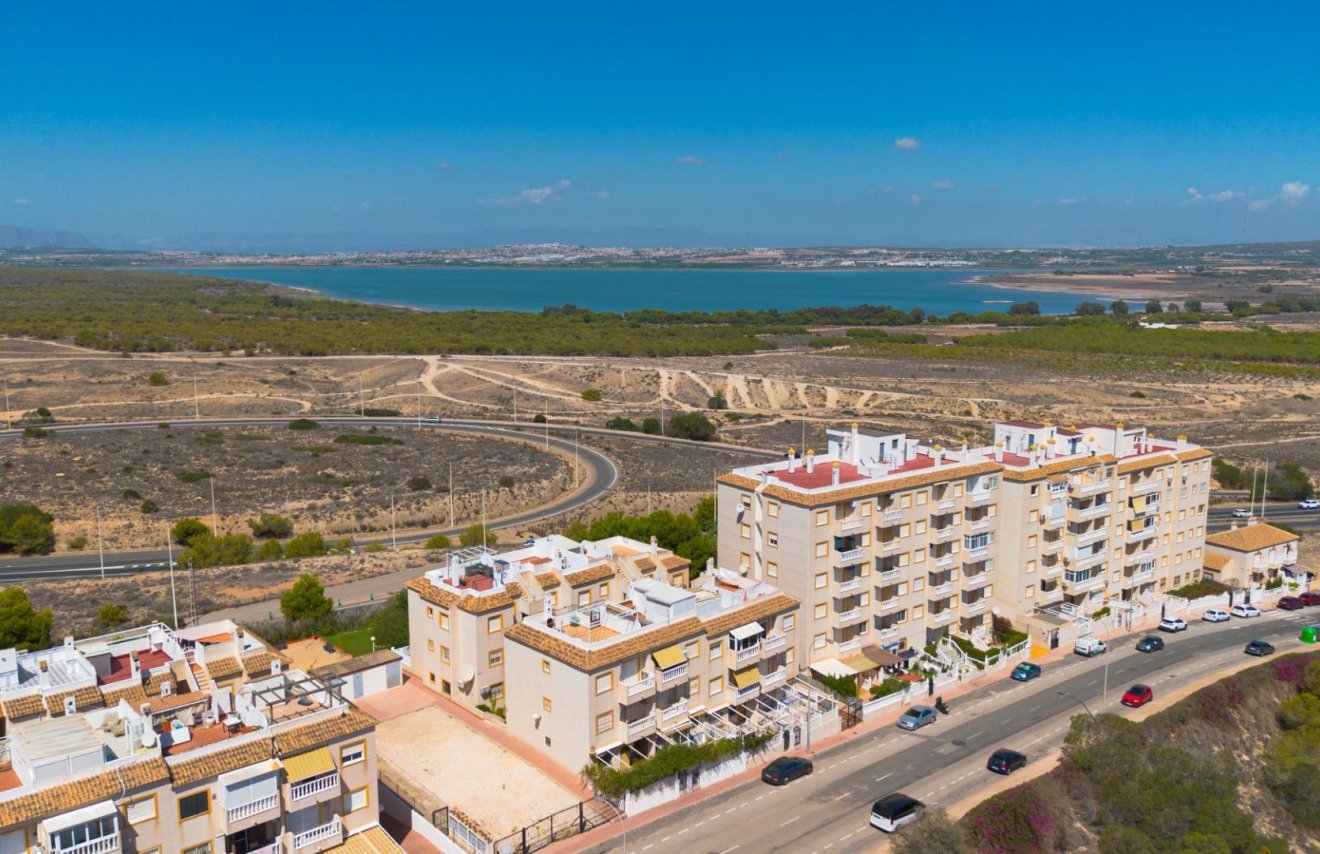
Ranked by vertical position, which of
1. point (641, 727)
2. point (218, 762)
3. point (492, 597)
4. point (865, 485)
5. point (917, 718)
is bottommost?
point (917, 718)

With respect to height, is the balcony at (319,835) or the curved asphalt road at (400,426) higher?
the balcony at (319,835)

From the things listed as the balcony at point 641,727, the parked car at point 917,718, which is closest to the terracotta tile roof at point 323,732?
the balcony at point 641,727

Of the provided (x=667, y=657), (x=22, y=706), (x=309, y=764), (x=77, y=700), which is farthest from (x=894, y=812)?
(x=22, y=706)

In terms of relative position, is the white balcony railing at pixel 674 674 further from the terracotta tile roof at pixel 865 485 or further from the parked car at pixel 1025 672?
the parked car at pixel 1025 672

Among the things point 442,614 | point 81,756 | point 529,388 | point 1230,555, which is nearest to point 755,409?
point 529,388

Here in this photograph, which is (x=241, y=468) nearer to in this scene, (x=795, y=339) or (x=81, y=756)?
(x=81, y=756)

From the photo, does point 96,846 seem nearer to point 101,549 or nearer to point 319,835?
point 319,835

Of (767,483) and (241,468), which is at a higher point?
(767,483)
